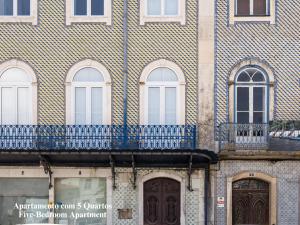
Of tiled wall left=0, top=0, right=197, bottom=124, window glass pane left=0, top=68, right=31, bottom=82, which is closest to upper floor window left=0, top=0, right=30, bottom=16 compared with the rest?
tiled wall left=0, top=0, right=197, bottom=124

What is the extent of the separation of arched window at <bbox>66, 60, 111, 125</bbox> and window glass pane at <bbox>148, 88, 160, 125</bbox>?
1.28 metres

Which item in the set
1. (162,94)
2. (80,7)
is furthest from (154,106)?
(80,7)

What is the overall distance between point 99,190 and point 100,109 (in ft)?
8.30

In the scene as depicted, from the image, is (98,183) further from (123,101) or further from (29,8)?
(29,8)

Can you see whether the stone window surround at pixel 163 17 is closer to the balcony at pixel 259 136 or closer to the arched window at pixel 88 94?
the arched window at pixel 88 94

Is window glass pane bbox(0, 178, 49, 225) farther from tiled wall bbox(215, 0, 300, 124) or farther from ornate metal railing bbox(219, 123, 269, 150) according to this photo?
tiled wall bbox(215, 0, 300, 124)

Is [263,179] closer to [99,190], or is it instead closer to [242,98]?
[242,98]

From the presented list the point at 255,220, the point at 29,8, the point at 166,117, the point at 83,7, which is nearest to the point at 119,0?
the point at 83,7

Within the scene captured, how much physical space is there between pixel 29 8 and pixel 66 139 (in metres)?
4.33

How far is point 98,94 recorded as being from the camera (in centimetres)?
1777

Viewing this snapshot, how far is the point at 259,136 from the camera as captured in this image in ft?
56.4

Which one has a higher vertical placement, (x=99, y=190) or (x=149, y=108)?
(x=149, y=108)

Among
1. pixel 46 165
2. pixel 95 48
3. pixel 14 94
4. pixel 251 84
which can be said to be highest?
pixel 95 48

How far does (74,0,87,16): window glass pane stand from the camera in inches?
700
